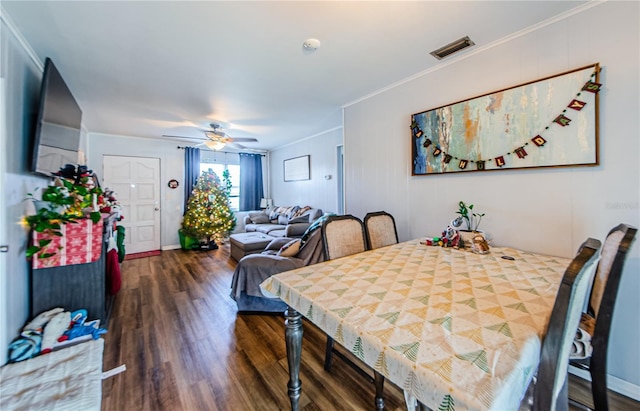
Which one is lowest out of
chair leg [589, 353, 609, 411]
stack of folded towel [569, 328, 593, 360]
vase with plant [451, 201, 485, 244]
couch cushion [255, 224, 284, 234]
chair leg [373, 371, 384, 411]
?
chair leg [373, 371, 384, 411]

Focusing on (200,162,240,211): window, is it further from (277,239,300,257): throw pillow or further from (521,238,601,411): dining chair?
(521,238,601,411): dining chair

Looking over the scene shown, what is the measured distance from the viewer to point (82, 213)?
229 cm

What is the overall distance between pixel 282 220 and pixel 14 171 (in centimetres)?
445

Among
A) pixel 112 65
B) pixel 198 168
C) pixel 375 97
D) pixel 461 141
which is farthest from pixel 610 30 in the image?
pixel 198 168

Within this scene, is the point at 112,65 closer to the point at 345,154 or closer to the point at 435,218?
the point at 345,154

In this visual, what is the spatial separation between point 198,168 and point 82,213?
13.4 feet

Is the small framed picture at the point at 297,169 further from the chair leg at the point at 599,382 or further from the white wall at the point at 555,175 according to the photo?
the chair leg at the point at 599,382

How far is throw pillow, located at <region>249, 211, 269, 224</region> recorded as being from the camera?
20.8 ft

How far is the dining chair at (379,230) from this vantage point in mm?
2268

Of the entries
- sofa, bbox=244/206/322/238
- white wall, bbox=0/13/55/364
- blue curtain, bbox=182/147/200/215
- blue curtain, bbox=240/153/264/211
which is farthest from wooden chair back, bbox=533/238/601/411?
blue curtain, bbox=240/153/264/211

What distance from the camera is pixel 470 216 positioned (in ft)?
7.77

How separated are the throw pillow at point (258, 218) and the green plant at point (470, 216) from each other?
4.86m

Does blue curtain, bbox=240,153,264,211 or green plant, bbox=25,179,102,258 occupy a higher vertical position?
blue curtain, bbox=240,153,264,211

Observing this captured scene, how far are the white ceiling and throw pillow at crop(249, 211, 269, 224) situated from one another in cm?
334
